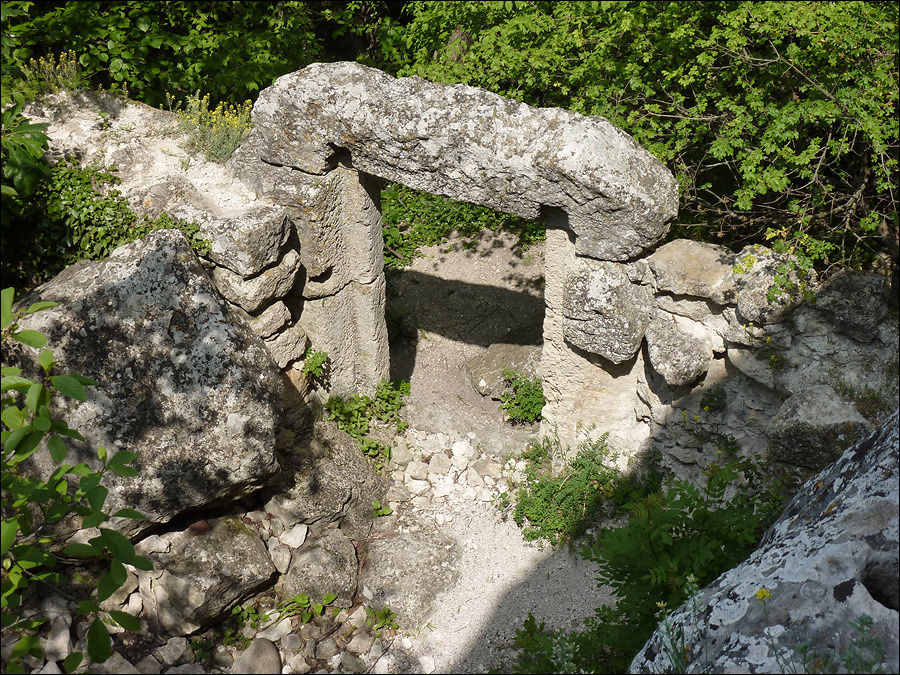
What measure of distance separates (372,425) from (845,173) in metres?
4.65

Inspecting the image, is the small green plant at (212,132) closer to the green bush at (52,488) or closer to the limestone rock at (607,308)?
the limestone rock at (607,308)

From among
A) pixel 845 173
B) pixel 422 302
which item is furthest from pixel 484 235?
pixel 845 173

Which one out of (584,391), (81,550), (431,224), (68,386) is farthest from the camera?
(431,224)

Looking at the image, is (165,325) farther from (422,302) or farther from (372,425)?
(422,302)

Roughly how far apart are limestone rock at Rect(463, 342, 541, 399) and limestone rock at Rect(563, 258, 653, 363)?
172cm

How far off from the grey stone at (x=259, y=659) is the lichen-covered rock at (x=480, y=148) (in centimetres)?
356

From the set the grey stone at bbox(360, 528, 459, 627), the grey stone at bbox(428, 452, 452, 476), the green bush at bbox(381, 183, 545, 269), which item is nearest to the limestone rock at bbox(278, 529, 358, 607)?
the grey stone at bbox(360, 528, 459, 627)

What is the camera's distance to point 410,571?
582 cm

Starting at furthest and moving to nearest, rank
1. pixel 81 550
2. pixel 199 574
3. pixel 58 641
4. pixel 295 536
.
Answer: pixel 295 536 → pixel 199 574 → pixel 58 641 → pixel 81 550

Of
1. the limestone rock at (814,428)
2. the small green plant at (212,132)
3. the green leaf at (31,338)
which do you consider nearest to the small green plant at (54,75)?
the small green plant at (212,132)

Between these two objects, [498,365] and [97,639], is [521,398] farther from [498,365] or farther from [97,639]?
[97,639]

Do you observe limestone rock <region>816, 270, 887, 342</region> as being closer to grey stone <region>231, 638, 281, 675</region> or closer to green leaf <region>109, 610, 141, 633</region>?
grey stone <region>231, 638, 281, 675</region>

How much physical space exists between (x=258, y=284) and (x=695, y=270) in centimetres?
349

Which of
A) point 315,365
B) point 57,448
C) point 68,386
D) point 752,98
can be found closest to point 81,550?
point 57,448
